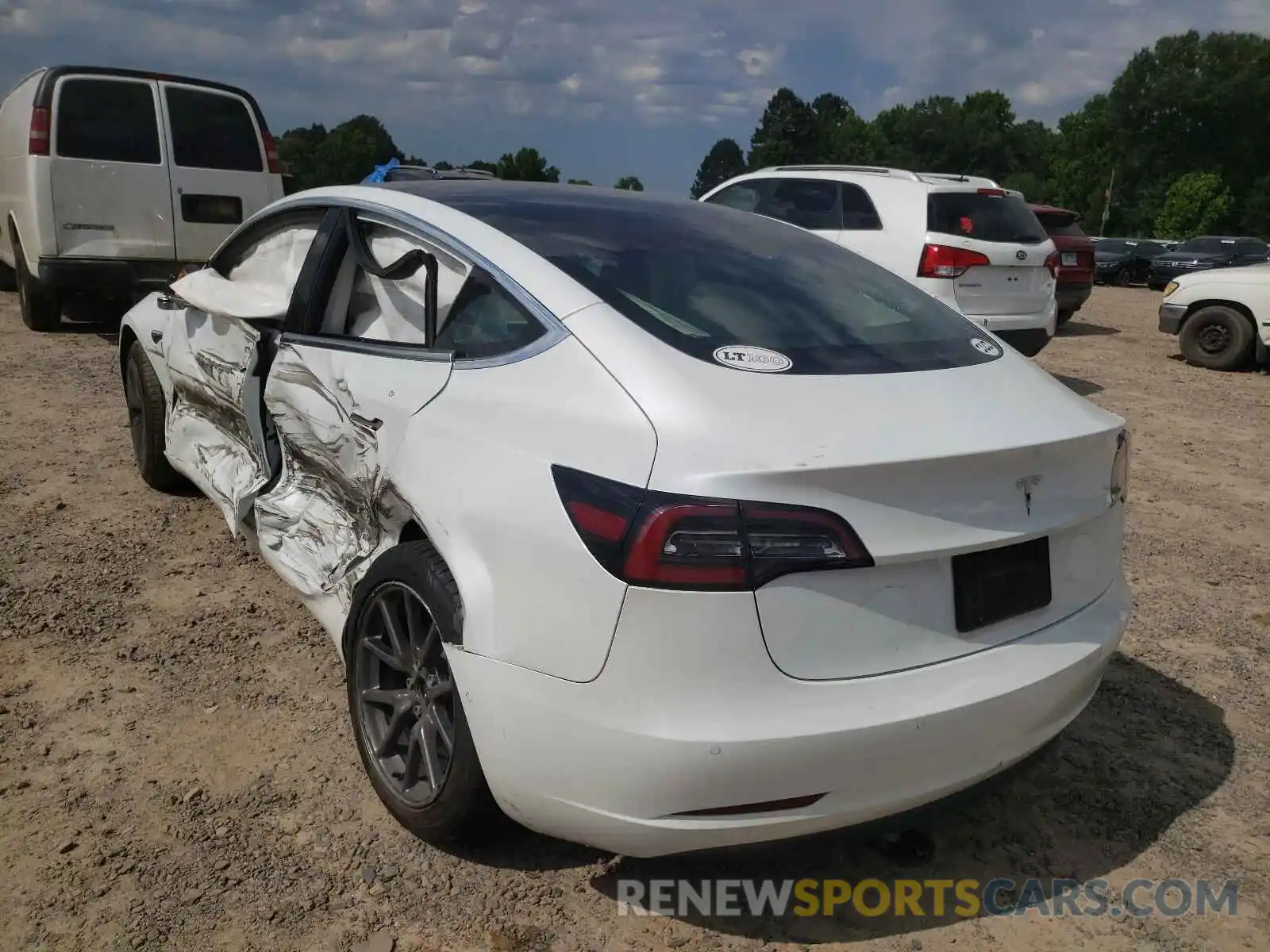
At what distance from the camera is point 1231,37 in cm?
8200

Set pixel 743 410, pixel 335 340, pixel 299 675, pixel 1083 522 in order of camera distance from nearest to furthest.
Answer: pixel 743 410 < pixel 1083 522 < pixel 335 340 < pixel 299 675

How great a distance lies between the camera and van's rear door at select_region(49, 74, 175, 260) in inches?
340

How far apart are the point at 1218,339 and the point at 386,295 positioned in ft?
34.3

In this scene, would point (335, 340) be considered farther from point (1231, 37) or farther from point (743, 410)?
point (1231, 37)

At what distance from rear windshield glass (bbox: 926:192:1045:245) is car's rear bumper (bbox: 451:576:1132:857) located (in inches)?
265

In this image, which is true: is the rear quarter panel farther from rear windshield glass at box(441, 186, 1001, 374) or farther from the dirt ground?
the dirt ground

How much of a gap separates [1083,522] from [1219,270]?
1030 centimetres

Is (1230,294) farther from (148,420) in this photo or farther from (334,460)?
(334,460)

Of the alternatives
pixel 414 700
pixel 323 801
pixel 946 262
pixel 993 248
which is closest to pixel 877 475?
pixel 414 700

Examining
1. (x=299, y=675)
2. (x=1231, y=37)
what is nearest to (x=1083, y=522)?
(x=299, y=675)

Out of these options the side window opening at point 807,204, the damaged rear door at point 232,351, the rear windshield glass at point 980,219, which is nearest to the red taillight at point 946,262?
the rear windshield glass at point 980,219

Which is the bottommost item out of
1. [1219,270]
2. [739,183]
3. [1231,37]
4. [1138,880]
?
[1138,880]

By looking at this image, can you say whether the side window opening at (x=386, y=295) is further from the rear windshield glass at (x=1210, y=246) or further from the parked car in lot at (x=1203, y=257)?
the rear windshield glass at (x=1210, y=246)

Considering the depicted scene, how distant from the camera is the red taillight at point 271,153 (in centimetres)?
959
